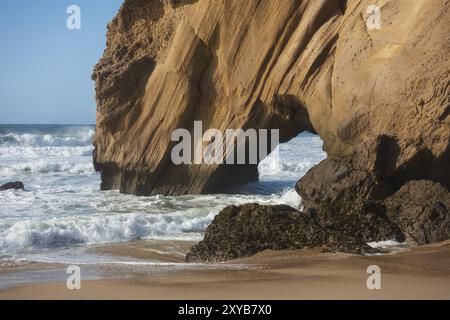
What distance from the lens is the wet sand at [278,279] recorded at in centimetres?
583

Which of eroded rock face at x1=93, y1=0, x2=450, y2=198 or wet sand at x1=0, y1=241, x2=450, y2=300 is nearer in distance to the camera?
wet sand at x1=0, y1=241, x2=450, y2=300

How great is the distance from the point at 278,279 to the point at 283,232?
1946 millimetres

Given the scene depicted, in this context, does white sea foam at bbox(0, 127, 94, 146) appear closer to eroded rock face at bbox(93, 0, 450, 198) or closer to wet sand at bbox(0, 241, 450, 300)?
eroded rock face at bbox(93, 0, 450, 198)

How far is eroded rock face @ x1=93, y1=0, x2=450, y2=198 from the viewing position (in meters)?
8.96

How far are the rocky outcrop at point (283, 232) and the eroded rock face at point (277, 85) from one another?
0.59m

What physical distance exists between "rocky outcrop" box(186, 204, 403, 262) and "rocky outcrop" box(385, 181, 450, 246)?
0.16m

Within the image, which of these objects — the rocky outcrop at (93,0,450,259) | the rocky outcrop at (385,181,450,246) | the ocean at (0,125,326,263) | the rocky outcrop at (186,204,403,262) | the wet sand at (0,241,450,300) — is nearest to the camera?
the wet sand at (0,241,450,300)

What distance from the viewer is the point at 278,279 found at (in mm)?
6508

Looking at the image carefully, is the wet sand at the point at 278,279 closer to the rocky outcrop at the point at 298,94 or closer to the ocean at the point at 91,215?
the rocky outcrop at the point at 298,94

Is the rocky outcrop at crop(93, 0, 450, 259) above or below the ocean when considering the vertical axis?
above

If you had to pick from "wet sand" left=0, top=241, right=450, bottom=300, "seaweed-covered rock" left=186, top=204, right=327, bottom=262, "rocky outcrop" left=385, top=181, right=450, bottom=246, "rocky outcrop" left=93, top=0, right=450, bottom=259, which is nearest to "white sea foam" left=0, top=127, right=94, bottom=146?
"rocky outcrop" left=93, top=0, right=450, bottom=259

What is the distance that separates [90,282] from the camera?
662 cm

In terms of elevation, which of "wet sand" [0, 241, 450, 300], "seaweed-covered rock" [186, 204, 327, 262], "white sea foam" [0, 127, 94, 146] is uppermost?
"white sea foam" [0, 127, 94, 146]

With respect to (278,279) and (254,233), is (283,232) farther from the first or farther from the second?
(278,279)
